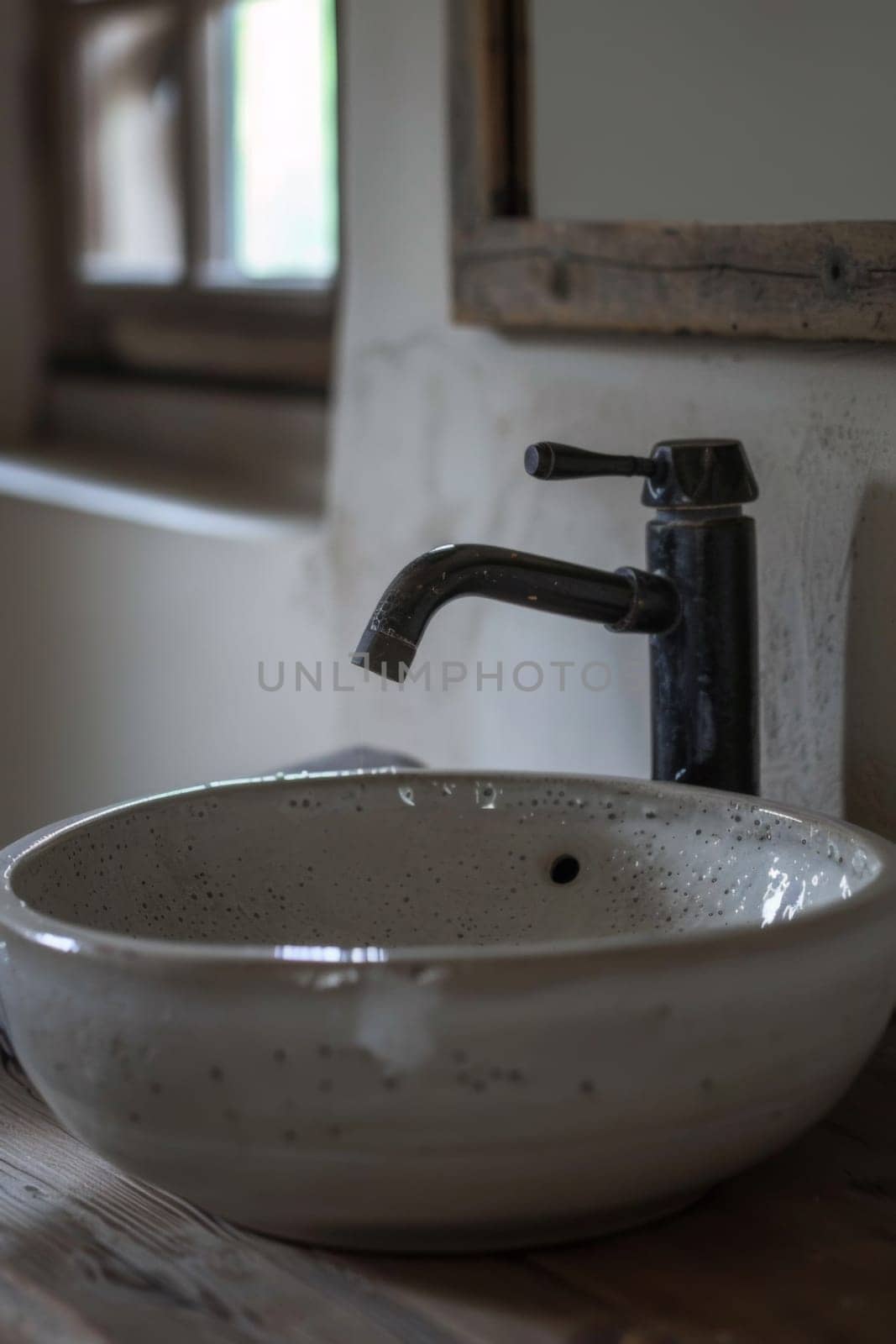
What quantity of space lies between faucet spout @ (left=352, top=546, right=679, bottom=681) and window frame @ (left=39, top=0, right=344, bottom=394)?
32.5 inches

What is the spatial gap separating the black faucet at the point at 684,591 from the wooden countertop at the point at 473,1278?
0.22 m

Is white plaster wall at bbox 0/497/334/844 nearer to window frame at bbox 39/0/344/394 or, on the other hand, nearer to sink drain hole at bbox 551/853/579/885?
window frame at bbox 39/0/344/394

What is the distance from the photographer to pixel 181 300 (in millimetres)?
1693

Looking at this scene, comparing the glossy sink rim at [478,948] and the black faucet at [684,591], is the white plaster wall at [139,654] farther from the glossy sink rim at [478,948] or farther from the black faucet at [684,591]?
the glossy sink rim at [478,948]

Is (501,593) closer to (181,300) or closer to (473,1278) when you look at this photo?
(473,1278)

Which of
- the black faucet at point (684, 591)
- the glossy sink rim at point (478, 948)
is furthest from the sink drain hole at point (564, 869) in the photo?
the glossy sink rim at point (478, 948)

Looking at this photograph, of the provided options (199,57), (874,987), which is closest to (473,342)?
(874,987)

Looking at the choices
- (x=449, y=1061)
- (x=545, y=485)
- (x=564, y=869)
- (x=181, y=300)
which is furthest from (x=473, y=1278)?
A: (x=181, y=300)

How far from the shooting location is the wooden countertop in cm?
50

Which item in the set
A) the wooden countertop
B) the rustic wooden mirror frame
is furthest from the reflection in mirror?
the wooden countertop

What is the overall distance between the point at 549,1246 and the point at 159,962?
175 mm

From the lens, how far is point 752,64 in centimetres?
83

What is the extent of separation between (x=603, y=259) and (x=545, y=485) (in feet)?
0.51

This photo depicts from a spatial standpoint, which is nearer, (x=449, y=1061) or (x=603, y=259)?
(x=449, y=1061)
